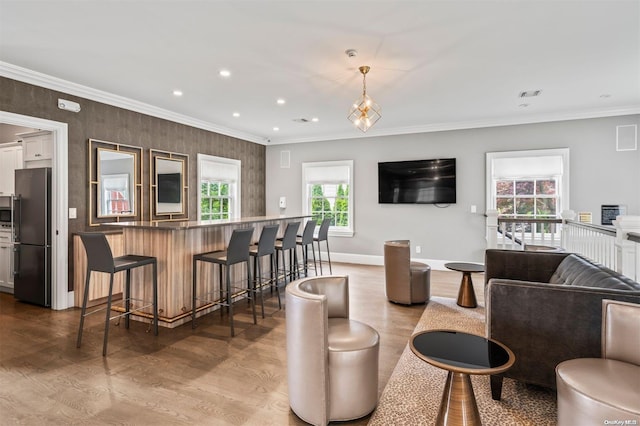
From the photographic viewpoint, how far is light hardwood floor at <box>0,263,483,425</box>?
2.08 m

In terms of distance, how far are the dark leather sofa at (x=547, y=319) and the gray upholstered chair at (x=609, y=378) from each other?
0.14 metres

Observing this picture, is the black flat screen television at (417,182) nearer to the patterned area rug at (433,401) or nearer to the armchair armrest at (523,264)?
the armchair armrest at (523,264)

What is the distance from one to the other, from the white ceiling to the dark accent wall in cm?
21

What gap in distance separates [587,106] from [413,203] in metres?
3.06

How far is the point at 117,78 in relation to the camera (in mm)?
3986

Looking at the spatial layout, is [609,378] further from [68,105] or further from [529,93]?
[68,105]

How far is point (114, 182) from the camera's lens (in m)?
4.70

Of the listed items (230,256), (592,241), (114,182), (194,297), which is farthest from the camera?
(114,182)

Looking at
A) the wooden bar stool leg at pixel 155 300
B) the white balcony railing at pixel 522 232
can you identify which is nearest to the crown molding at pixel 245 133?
the white balcony railing at pixel 522 232

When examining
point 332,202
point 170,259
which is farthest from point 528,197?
point 170,259

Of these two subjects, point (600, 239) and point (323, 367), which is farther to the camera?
point (600, 239)

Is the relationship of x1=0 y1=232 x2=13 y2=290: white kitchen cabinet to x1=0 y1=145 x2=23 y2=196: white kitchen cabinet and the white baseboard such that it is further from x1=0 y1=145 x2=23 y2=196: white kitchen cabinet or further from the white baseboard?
the white baseboard

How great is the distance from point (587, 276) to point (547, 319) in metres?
0.64

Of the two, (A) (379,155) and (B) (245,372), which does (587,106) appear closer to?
(A) (379,155)
